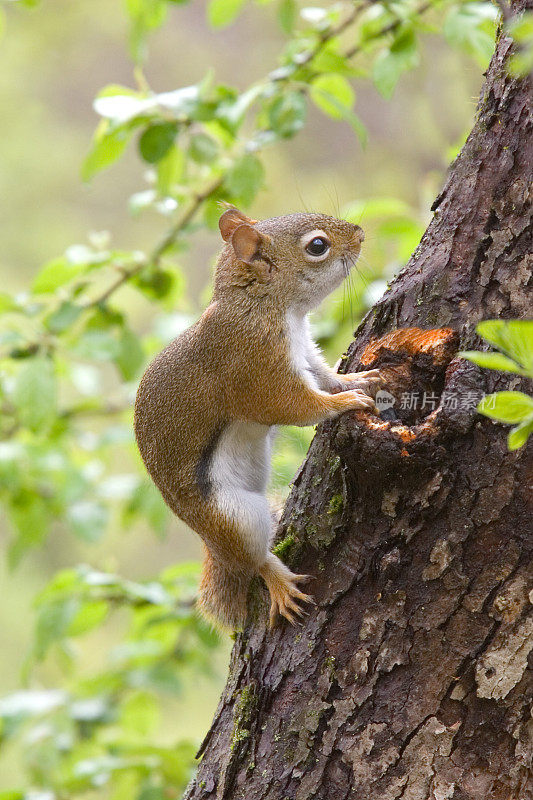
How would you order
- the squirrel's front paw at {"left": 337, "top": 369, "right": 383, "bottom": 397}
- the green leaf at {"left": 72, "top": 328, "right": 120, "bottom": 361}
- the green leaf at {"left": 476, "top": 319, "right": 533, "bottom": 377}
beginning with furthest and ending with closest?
the green leaf at {"left": 72, "top": 328, "right": 120, "bottom": 361}
the squirrel's front paw at {"left": 337, "top": 369, "right": 383, "bottom": 397}
the green leaf at {"left": 476, "top": 319, "right": 533, "bottom": 377}

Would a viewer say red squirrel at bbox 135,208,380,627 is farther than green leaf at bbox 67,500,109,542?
No

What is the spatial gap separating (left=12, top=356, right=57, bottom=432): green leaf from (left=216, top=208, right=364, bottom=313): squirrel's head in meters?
0.62

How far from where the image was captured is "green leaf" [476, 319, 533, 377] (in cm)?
72

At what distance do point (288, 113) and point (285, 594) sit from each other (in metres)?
1.32

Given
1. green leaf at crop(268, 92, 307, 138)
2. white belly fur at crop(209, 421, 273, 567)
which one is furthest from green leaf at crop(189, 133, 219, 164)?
white belly fur at crop(209, 421, 273, 567)

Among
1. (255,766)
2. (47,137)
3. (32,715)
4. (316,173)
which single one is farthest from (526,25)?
(47,137)

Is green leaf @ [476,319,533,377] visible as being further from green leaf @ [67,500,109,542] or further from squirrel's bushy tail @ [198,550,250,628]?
green leaf @ [67,500,109,542]

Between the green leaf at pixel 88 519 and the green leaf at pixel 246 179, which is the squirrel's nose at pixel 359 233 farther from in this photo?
the green leaf at pixel 88 519

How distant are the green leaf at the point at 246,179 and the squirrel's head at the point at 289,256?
18 cm

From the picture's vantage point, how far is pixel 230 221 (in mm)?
1980

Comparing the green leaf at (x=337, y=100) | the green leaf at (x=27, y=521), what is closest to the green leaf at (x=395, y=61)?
the green leaf at (x=337, y=100)

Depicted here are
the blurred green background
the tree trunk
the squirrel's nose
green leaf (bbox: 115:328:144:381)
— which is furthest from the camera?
the blurred green background

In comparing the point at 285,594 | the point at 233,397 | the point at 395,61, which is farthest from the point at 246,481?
the point at 395,61

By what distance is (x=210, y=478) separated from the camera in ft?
6.05
